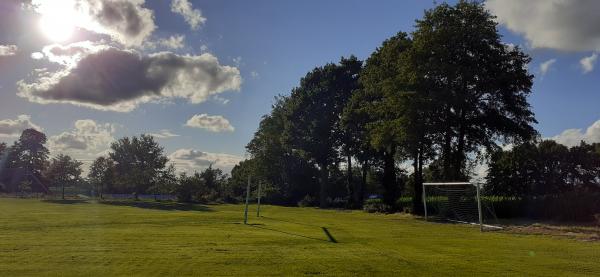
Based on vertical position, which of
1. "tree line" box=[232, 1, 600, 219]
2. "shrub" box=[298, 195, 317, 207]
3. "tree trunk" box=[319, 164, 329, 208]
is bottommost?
"shrub" box=[298, 195, 317, 207]

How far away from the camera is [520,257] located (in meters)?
14.0

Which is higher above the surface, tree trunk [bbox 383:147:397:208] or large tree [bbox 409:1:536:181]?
large tree [bbox 409:1:536:181]

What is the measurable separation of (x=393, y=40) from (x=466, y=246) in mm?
32875

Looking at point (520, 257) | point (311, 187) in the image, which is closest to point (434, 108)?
point (520, 257)

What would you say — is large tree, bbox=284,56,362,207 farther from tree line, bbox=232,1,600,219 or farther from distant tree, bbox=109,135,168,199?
→ distant tree, bbox=109,135,168,199

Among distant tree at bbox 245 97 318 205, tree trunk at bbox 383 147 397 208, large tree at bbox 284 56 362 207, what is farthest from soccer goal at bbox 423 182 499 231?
distant tree at bbox 245 97 318 205

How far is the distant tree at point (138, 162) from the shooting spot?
8356 centimetres

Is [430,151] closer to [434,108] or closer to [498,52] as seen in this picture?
→ [434,108]

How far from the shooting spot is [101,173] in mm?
89375

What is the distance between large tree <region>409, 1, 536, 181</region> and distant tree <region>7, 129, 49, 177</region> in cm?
10496

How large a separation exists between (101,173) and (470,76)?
72409 millimetres

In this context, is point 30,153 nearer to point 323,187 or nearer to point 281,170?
point 281,170

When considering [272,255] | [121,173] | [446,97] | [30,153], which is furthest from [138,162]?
→ [272,255]

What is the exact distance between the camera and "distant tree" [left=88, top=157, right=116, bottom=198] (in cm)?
8725
